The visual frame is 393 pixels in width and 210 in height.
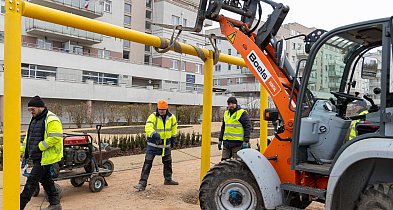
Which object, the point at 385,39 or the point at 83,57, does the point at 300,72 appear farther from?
the point at 83,57

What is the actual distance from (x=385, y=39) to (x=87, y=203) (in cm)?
480

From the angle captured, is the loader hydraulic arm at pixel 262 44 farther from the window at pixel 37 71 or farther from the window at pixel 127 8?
the window at pixel 127 8

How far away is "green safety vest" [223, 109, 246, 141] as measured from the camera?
288 inches

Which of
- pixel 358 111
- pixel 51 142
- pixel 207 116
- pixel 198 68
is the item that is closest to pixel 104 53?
pixel 198 68

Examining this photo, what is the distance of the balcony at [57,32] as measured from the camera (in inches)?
1275

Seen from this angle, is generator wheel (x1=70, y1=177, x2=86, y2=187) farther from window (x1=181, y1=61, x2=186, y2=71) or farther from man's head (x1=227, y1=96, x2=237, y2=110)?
window (x1=181, y1=61, x2=186, y2=71)

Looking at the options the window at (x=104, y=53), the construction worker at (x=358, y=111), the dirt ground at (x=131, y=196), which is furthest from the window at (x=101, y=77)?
the construction worker at (x=358, y=111)

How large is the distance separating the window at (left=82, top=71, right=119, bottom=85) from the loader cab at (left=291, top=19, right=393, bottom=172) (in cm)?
3005

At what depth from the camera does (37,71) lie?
95.3ft

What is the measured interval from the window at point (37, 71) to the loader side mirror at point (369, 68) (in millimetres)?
27689

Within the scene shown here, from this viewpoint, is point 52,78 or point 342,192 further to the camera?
point 52,78

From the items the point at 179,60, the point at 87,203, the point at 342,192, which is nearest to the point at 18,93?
the point at 87,203

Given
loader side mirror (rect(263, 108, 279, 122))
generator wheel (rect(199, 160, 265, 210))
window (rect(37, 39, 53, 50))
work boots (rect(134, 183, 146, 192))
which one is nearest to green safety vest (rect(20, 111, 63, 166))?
work boots (rect(134, 183, 146, 192))

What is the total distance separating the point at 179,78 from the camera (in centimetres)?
4359
